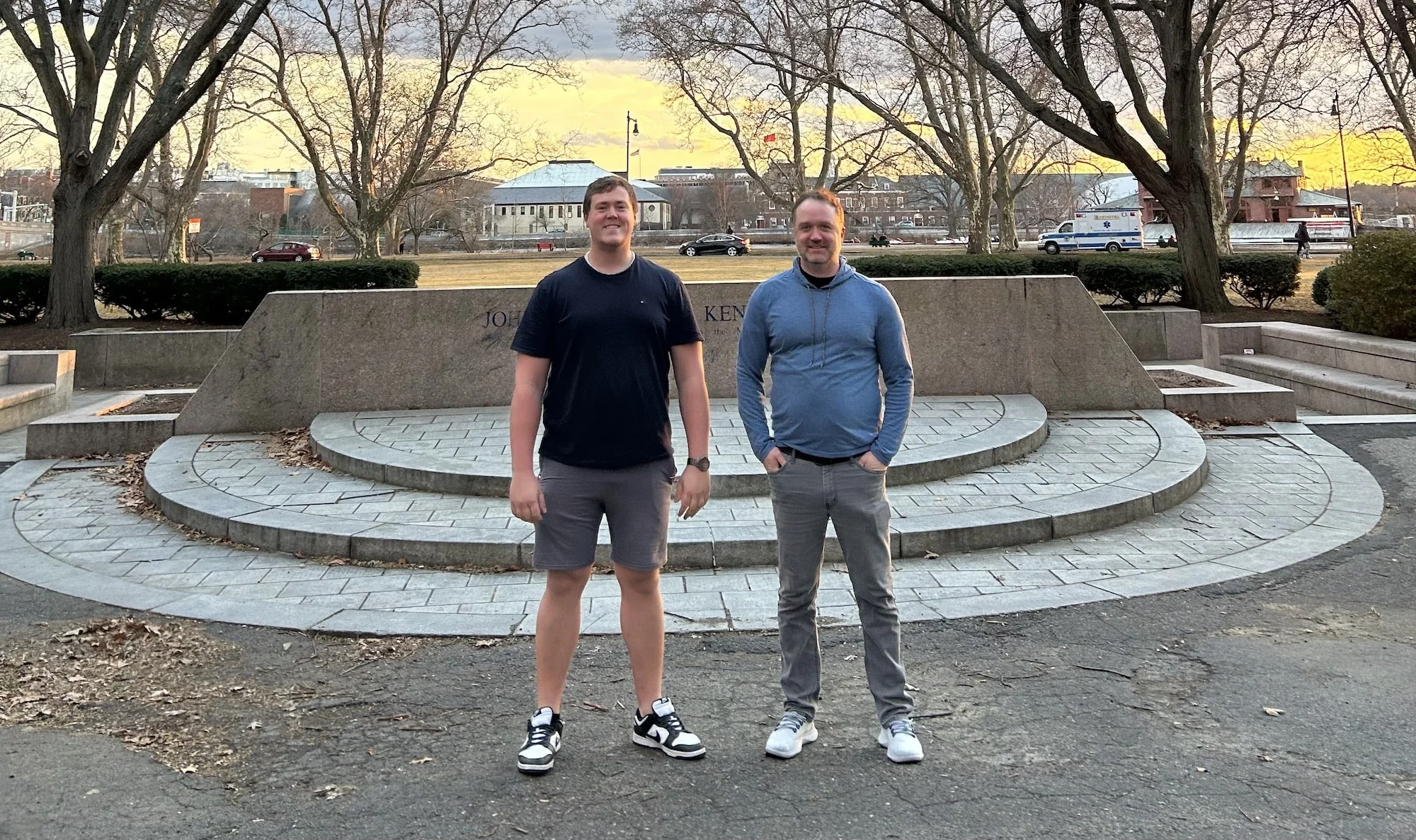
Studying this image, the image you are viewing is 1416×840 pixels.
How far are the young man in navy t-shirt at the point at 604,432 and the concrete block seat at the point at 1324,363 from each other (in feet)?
33.7

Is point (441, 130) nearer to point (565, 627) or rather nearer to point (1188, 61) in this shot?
point (1188, 61)

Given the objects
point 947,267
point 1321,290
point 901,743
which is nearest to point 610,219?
point 901,743

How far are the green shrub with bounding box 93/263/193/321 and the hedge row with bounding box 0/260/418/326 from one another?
0.04 feet

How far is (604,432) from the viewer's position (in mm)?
3574

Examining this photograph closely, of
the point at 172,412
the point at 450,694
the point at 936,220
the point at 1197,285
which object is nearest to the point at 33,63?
the point at 172,412

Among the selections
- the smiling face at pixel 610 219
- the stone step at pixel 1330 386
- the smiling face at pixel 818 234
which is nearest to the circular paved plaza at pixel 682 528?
the smiling face at pixel 818 234

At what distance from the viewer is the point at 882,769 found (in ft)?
11.9

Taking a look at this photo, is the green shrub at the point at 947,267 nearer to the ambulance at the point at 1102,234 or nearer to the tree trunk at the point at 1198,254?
the tree trunk at the point at 1198,254

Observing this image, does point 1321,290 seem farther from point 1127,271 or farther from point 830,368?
point 830,368

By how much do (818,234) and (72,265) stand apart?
1813 centimetres

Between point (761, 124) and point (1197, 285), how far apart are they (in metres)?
19.2

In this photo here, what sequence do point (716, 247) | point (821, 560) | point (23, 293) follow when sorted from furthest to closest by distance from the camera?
point (716, 247), point (23, 293), point (821, 560)

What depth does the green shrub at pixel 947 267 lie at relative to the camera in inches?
836

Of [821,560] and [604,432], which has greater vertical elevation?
[604,432]
